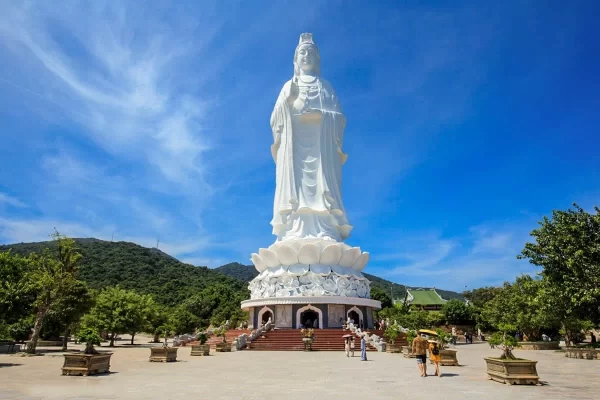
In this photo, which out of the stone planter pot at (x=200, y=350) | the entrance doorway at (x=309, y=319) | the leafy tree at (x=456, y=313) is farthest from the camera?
the leafy tree at (x=456, y=313)

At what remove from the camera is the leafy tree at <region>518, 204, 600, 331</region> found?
18.6 metres

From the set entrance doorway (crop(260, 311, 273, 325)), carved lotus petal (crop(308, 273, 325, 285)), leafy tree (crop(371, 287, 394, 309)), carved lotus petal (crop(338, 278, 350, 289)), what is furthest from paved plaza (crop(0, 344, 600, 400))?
leafy tree (crop(371, 287, 394, 309))

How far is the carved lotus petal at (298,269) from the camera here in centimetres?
3008

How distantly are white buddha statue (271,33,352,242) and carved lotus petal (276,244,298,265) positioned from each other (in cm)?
170

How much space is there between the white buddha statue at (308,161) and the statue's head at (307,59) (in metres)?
0.91

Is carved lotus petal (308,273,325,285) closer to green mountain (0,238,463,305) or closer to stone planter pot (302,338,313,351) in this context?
stone planter pot (302,338,313,351)

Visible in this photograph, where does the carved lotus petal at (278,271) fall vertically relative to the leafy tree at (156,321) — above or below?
above

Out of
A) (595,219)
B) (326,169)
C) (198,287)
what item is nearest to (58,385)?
(595,219)

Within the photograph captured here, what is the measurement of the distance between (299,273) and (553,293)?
15.2 m

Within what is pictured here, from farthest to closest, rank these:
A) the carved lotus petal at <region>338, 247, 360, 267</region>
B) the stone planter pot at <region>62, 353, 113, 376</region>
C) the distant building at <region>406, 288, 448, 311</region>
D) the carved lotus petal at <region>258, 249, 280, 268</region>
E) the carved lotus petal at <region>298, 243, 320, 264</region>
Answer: the distant building at <region>406, 288, 448, 311</region> < the carved lotus petal at <region>258, 249, 280, 268</region> < the carved lotus petal at <region>338, 247, 360, 267</region> < the carved lotus petal at <region>298, 243, 320, 264</region> < the stone planter pot at <region>62, 353, 113, 376</region>

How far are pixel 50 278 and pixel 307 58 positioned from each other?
2537 centimetres

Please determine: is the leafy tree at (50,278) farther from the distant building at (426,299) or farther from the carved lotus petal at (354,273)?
the distant building at (426,299)

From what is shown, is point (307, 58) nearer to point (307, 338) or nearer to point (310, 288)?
point (310, 288)

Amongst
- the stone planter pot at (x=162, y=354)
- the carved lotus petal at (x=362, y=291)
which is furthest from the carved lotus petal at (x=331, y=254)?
the stone planter pot at (x=162, y=354)
